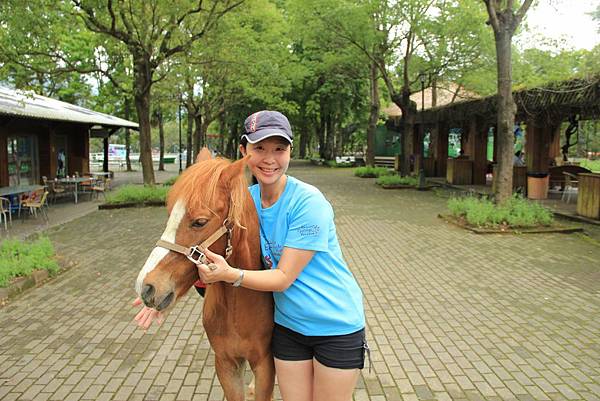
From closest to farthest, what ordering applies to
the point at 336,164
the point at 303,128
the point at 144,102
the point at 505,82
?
the point at 505,82 → the point at 144,102 → the point at 336,164 → the point at 303,128

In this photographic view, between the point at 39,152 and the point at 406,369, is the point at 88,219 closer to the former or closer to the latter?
the point at 39,152

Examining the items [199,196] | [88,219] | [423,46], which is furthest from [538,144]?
[199,196]

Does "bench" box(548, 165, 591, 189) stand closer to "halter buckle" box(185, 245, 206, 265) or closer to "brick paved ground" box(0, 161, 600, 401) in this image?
"brick paved ground" box(0, 161, 600, 401)

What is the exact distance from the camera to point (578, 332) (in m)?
4.89

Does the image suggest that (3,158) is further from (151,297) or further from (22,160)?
(151,297)

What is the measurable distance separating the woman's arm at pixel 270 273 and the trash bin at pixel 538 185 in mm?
15237

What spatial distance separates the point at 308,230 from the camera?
1.81 m

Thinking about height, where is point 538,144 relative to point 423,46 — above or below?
below

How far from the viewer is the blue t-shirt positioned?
1844 millimetres

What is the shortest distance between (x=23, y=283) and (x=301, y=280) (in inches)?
229

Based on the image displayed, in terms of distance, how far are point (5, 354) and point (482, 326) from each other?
4818mm

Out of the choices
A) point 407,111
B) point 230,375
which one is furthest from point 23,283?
point 407,111

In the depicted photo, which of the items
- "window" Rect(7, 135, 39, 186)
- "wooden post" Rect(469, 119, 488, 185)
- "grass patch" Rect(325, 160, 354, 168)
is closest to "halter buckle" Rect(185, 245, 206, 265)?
"window" Rect(7, 135, 39, 186)

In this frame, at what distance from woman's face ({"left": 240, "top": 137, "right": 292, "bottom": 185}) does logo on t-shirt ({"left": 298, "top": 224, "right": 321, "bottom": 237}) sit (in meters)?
0.24
